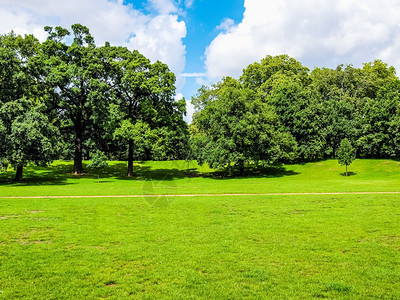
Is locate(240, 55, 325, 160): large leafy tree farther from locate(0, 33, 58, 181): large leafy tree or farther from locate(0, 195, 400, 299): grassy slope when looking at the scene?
locate(0, 33, 58, 181): large leafy tree

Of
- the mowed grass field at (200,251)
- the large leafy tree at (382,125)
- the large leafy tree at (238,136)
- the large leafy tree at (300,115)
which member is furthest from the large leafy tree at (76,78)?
the large leafy tree at (382,125)

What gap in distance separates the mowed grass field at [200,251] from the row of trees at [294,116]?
23.9m

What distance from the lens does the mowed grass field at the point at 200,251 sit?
644cm

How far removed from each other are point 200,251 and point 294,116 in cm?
4661

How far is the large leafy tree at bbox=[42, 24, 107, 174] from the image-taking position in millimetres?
33969

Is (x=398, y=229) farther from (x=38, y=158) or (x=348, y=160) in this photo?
(x=348, y=160)

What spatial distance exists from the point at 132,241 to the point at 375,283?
23.6 feet

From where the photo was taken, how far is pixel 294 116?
51188mm

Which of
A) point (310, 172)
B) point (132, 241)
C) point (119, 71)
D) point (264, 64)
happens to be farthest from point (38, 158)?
point (264, 64)

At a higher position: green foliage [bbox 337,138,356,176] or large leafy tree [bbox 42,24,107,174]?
large leafy tree [bbox 42,24,107,174]

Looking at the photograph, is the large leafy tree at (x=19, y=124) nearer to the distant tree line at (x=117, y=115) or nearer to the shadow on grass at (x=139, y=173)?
the distant tree line at (x=117, y=115)

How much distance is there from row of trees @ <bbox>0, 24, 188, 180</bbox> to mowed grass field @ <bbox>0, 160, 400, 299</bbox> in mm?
18625

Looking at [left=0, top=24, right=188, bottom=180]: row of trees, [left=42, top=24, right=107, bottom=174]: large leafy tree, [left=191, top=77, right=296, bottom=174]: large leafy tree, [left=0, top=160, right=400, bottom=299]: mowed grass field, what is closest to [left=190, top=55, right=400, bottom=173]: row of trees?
[left=191, top=77, right=296, bottom=174]: large leafy tree

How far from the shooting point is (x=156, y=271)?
736 centimetres
